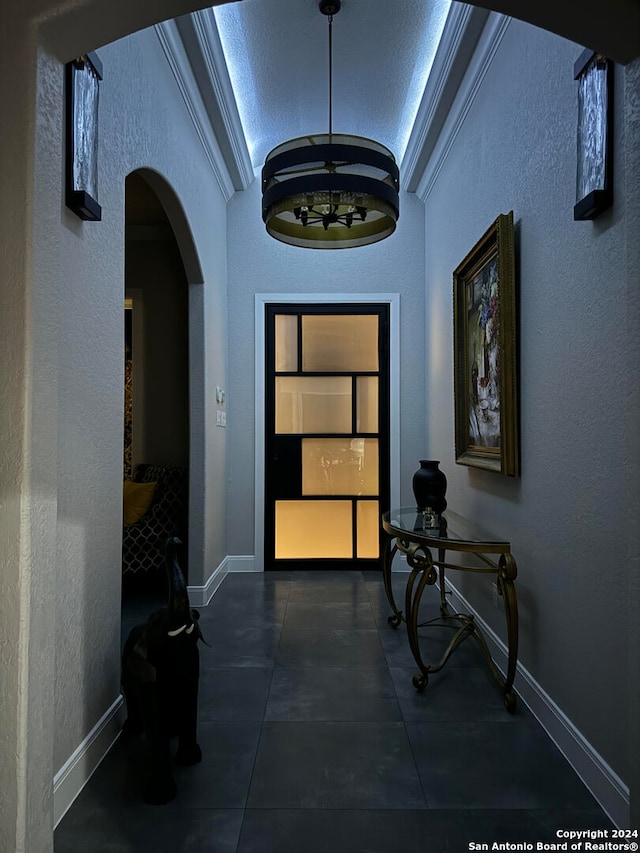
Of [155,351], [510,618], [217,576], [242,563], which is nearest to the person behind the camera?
[510,618]

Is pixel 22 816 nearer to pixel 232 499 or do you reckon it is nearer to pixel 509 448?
pixel 509 448

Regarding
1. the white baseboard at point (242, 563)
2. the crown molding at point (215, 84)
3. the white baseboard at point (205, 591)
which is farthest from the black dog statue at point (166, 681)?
the white baseboard at point (242, 563)

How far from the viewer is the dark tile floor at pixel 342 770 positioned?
1598 mm

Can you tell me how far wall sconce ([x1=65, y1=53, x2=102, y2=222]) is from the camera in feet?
5.73

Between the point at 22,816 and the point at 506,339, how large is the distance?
2353mm

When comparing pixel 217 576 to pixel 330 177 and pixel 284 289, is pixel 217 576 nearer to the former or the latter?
pixel 284 289

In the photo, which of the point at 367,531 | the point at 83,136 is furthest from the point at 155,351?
the point at 83,136

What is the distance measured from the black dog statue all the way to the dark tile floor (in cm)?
7

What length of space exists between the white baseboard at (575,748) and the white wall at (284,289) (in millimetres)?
2409

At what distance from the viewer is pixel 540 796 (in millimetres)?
1751

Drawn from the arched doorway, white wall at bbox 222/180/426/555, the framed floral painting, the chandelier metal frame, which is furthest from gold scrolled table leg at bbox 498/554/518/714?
the arched doorway

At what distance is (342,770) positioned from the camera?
191 cm

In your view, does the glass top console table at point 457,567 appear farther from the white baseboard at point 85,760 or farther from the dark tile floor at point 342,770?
the white baseboard at point 85,760

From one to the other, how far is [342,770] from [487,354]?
1998 mm
